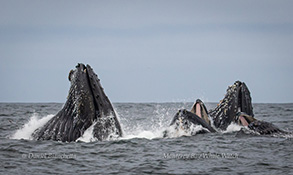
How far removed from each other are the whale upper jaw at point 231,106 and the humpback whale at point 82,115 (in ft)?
12.6

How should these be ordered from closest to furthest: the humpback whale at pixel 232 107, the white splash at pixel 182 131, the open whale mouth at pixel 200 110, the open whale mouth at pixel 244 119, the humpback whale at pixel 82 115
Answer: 1. the humpback whale at pixel 82 115
2. the white splash at pixel 182 131
3. the open whale mouth at pixel 244 119
4. the open whale mouth at pixel 200 110
5. the humpback whale at pixel 232 107

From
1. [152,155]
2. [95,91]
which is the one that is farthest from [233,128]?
[95,91]

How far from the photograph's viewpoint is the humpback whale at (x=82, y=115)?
960 centimetres

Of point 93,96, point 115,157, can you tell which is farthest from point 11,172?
point 93,96

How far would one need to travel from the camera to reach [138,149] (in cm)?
965

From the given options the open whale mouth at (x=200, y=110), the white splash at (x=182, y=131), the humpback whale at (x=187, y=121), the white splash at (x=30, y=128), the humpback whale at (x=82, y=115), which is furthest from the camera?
the open whale mouth at (x=200, y=110)

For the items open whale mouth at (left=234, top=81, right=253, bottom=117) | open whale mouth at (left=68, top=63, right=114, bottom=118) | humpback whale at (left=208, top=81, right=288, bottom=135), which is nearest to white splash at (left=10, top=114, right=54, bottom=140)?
open whale mouth at (left=68, top=63, right=114, bottom=118)

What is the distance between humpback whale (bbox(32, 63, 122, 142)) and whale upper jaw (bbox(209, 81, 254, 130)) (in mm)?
3846

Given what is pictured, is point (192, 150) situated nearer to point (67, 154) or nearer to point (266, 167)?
point (266, 167)

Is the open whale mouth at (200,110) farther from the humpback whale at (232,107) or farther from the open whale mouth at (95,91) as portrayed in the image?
the open whale mouth at (95,91)

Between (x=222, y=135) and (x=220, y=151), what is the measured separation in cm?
197

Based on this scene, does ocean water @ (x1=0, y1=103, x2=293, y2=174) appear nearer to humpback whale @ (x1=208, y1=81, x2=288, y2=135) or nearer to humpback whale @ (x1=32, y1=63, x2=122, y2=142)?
humpback whale @ (x1=32, y1=63, x2=122, y2=142)

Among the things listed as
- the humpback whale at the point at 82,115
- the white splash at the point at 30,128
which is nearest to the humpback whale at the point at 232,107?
the humpback whale at the point at 82,115

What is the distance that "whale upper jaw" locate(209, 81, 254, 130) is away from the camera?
12.5 metres
